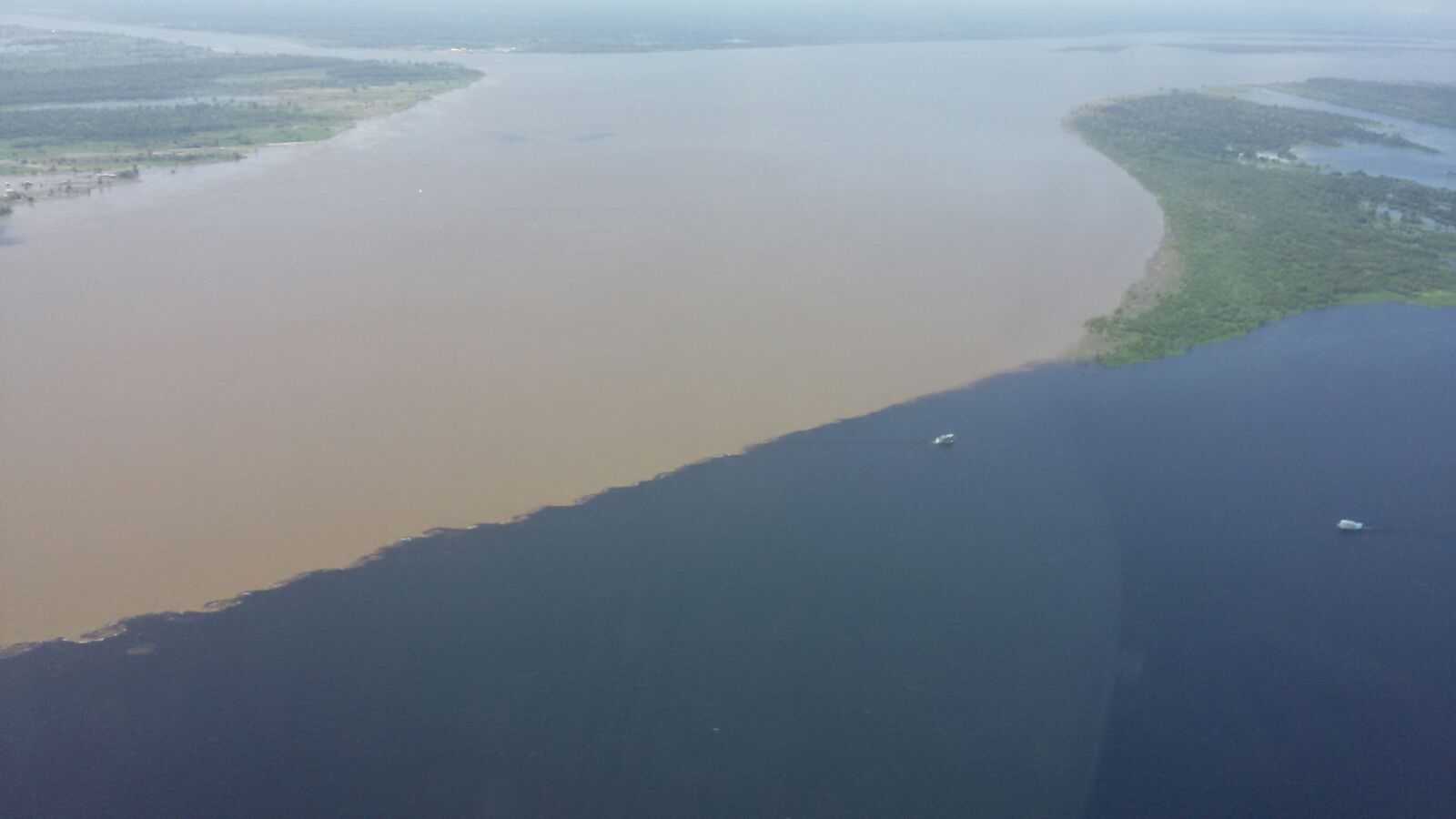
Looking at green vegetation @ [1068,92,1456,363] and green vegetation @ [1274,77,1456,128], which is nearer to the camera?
green vegetation @ [1068,92,1456,363]

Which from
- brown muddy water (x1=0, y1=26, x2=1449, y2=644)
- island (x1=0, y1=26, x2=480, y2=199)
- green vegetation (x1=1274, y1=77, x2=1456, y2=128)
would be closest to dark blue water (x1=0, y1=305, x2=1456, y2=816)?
brown muddy water (x1=0, y1=26, x2=1449, y2=644)

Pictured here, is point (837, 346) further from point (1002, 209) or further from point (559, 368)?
point (1002, 209)

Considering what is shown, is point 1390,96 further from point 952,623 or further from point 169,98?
point 169,98

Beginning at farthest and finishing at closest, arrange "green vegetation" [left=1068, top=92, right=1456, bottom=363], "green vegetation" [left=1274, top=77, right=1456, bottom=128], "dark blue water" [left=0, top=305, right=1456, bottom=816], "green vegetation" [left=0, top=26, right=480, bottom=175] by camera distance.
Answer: "green vegetation" [left=1274, top=77, right=1456, bottom=128] < "green vegetation" [left=0, top=26, right=480, bottom=175] < "green vegetation" [left=1068, top=92, right=1456, bottom=363] < "dark blue water" [left=0, top=305, right=1456, bottom=816]

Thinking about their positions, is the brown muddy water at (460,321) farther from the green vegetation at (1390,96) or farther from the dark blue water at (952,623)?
the green vegetation at (1390,96)

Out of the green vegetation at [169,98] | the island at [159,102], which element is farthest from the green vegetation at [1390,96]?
the island at [159,102]

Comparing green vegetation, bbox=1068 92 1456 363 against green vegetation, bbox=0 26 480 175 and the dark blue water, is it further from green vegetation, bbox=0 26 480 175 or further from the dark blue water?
green vegetation, bbox=0 26 480 175

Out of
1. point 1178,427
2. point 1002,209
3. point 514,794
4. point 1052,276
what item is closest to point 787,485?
point 514,794
